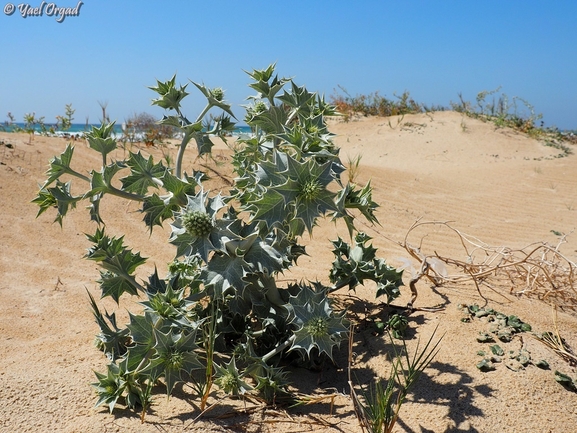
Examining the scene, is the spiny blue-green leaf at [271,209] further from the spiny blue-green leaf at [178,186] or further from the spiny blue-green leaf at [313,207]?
the spiny blue-green leaf at [178,186]

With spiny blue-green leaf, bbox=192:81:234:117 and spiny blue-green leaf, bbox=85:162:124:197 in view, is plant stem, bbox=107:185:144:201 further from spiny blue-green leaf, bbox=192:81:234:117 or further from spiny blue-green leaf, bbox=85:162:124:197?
spiny blue-green leaf, bbox=192:81:234:117

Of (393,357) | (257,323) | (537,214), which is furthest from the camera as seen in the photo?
(537,214)

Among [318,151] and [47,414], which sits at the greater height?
[318,151]

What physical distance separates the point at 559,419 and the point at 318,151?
1.36 m

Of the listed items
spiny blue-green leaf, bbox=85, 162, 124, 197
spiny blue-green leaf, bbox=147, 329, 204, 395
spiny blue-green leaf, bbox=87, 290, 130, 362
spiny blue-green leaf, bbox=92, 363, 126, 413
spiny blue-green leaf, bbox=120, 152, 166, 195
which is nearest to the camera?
spiny blue-green leaf, bbox=147, 329, 204, 395

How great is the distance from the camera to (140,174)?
2.18m

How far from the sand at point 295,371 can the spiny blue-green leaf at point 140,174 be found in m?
0.77

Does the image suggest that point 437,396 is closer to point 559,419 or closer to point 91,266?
point 559,419

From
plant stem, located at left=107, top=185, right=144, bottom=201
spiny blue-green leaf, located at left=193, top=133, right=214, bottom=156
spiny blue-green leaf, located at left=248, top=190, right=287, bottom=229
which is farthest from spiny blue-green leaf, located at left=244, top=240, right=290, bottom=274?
spiny blue-green leaf, located at left=193, top=133, right=214, bottom=156

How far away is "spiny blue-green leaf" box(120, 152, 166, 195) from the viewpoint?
2160mm

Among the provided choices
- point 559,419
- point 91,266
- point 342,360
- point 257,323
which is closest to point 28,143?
point 91,266

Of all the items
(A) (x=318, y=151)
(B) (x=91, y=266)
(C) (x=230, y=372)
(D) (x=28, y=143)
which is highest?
(A) (x=318, y=151)

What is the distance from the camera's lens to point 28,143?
20.0 feet

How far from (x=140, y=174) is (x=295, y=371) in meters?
1.08
